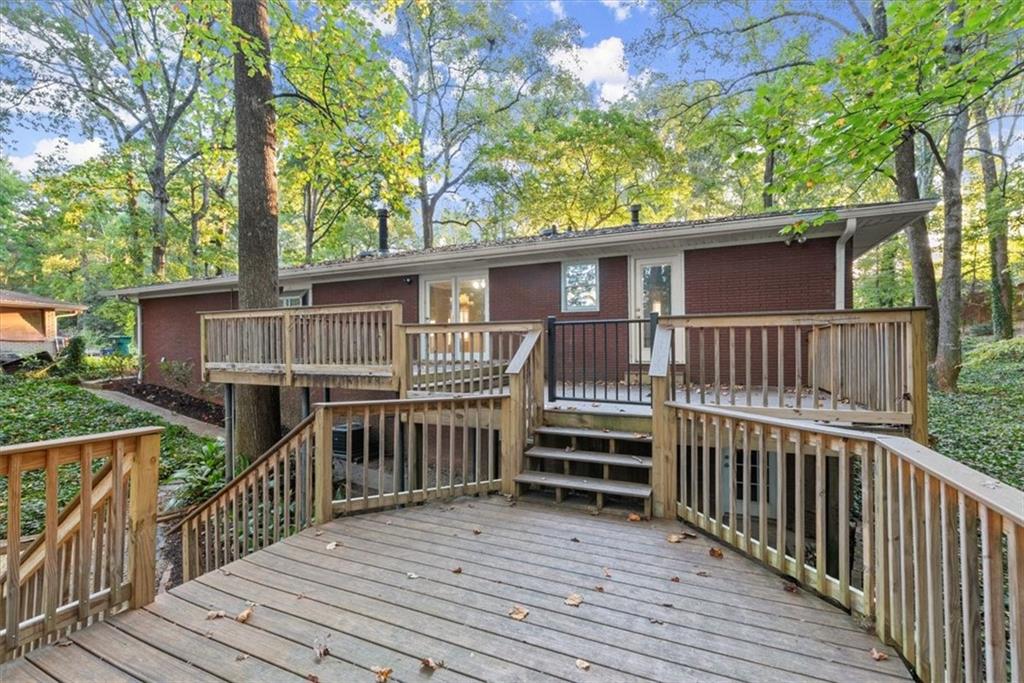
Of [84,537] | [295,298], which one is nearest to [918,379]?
[84,537]

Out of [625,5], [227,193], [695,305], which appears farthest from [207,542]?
[227,193]

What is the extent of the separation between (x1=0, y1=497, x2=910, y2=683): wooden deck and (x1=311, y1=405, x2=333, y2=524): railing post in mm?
384

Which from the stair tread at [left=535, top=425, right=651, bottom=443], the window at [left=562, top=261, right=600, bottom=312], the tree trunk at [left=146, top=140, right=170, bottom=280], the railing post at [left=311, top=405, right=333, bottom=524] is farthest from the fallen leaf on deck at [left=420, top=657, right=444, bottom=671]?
the tree trunk at [left=146, top=140, right=170, bottom=280]

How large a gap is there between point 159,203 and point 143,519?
19.0 metres

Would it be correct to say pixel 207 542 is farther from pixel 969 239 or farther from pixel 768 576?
pixel 969 239

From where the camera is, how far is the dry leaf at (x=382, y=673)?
193 cm

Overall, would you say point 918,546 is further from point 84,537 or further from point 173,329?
point 173,329

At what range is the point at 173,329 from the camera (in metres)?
13.0

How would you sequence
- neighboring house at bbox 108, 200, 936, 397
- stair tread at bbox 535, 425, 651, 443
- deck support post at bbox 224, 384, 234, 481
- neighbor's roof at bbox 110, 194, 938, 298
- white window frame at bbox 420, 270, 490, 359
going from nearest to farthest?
stair tread at bbox 535, 425, 651, 443 → neighbor's roof at bbox 110, 194, 938, 298 → neighboring house at bbox 108, 200, 936, 397 → deck support post at bbox 224, 384, 234, 481 → white window frame at bbox 420, 270, 490, 359

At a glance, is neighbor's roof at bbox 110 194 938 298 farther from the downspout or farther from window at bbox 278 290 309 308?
window at bbox 278 290 309 308

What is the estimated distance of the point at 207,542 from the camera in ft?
14.7

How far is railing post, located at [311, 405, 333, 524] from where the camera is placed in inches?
142

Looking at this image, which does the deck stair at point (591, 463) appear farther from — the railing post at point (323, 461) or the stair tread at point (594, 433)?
the railing post at point (323, 461)

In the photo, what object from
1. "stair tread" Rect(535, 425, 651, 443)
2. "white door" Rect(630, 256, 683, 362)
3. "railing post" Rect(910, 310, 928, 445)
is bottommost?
"stair tread" Rect(535, 425, 651, 443)
